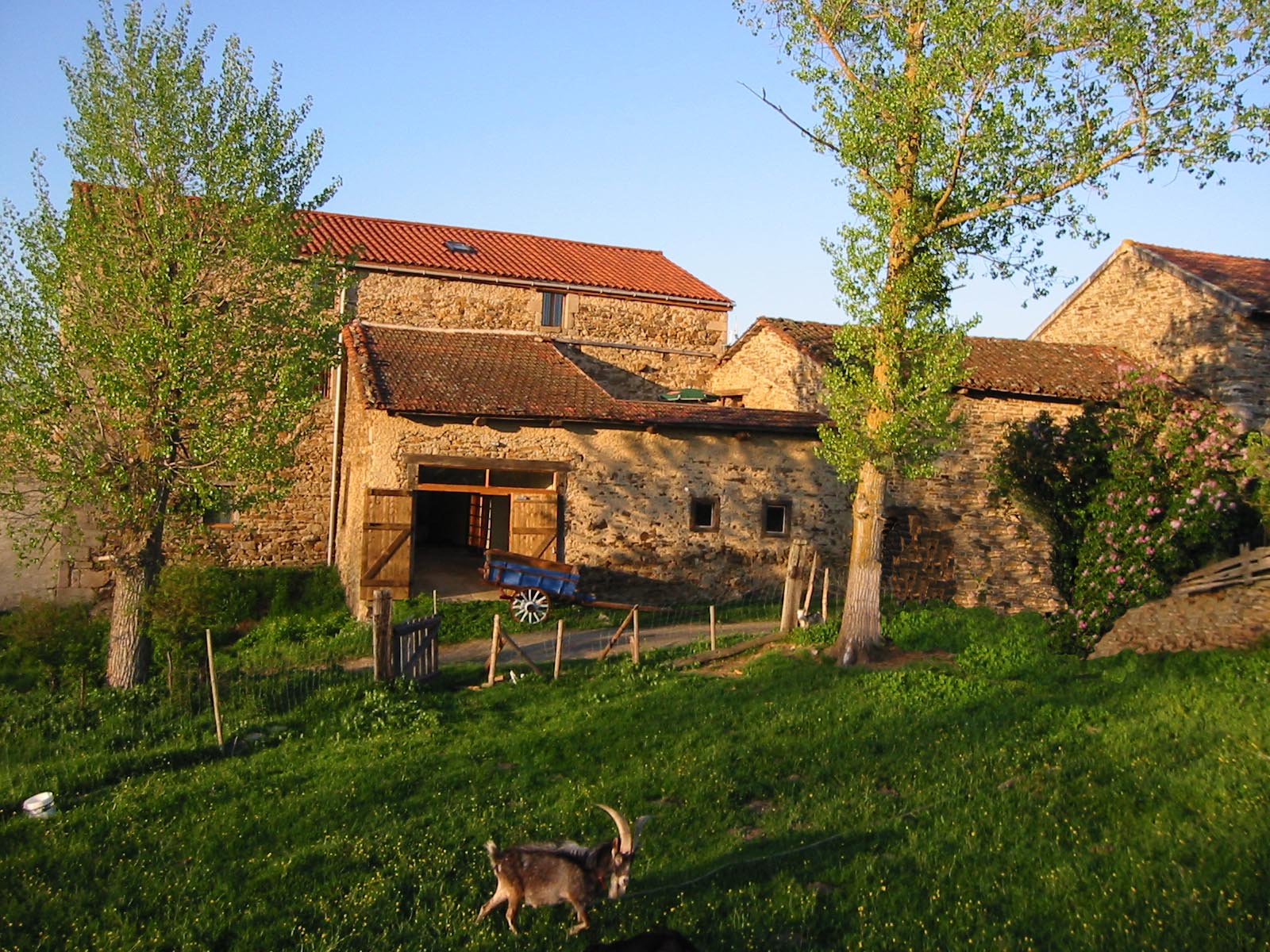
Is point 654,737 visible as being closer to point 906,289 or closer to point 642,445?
point 906,289

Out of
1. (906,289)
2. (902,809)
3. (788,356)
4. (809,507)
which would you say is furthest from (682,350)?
(902,809)

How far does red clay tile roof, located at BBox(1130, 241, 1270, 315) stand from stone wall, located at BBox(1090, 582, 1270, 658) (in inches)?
406

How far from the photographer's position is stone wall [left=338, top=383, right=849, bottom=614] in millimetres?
17484

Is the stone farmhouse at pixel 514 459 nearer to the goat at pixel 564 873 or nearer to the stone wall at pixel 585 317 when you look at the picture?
the stone wall at pixel 585 317

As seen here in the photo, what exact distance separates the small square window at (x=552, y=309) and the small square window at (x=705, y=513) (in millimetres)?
7997

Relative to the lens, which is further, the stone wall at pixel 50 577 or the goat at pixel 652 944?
the stone wall at pixel 50 577

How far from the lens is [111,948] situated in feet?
19.1

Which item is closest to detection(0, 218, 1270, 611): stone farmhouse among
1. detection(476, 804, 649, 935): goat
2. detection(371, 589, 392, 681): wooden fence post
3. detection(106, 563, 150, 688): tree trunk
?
detection(106, 563, 150, 688): tree trunk

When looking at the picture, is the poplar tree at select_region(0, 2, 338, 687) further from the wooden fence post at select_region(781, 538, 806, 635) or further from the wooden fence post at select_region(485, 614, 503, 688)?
the wooden fence post at select_region(781, 538, 806, 635)

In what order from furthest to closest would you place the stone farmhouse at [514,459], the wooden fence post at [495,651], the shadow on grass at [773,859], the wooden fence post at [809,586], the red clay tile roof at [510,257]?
the red clay tile roof at [510,257]
the stone farmhouse at [514,459]
the wooden fence post at [809,586]
the wooden fence post at [495,651]
the shadow on grass at [773,859]

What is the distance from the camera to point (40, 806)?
26.3ft

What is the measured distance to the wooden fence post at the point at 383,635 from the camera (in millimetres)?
11195

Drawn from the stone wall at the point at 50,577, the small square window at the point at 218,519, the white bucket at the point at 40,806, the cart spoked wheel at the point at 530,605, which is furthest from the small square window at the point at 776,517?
the white bucket at the point at 40,806

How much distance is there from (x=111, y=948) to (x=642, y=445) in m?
13.4
